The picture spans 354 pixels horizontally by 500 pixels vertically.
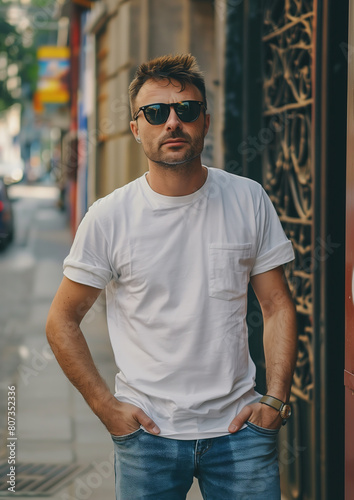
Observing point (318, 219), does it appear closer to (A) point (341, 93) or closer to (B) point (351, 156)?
(A) point (341, 93)

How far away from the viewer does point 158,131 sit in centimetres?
245

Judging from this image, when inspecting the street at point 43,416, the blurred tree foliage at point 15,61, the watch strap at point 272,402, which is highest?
the blurred tree foliage at point 15,61

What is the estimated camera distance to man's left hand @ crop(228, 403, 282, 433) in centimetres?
237

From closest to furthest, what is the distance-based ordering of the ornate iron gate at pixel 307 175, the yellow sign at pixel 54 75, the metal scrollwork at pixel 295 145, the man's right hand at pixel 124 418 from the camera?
the man's right hand at pixel 124 418 → the ornate iron gate at pixel 307 175 → the metal scrollwork at pixel 295 145 → the yellow sign at pixel 54 75

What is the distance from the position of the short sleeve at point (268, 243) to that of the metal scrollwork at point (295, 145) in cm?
133

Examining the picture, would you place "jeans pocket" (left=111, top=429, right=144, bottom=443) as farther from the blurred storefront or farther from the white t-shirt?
the blurred storefront

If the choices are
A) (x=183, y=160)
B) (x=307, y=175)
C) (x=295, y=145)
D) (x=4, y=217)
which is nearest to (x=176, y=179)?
(x=183, y=160)

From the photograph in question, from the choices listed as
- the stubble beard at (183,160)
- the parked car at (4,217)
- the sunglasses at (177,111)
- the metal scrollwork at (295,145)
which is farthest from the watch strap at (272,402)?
the parked car at (4,217)

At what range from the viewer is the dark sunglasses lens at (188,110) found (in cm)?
244

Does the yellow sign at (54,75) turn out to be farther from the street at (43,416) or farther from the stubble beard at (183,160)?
the stubble beard at (183,160)

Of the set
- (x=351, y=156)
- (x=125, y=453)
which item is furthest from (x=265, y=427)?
(x=351, y=156)

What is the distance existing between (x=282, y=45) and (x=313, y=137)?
0.93 meters

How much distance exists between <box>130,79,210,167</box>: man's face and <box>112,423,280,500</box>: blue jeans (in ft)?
2.66

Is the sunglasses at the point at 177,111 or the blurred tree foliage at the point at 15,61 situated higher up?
the blurred tree foliage at the point at 15,61
